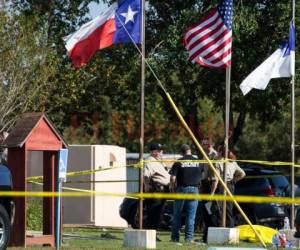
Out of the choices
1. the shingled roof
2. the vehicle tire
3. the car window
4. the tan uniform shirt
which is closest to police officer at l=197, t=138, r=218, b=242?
the tan uniform shirt

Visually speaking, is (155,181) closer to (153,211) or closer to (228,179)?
(153,211)

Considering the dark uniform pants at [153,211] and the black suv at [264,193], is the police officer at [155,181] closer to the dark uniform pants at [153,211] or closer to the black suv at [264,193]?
the dark uniform pants at [153,211]

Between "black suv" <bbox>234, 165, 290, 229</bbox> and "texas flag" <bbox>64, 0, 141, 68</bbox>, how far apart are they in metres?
6.23

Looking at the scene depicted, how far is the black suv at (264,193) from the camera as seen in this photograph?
21.7 meters

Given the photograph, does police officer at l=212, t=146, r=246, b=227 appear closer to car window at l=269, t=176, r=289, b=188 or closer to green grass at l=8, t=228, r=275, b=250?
green grass at l=8, t=228, r=275, b=250

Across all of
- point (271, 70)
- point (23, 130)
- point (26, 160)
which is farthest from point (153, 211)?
point (23, 130)

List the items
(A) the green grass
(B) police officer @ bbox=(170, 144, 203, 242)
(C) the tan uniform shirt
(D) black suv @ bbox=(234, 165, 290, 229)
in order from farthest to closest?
1. (D) black suv @ bbox=(234, 165, 290, 229)
2. (C) the tan uniform shirt
3. (B) police officer @ bbox=(170, 144, 203, 242)
4. (A) the green grass

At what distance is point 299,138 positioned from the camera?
1670 inches

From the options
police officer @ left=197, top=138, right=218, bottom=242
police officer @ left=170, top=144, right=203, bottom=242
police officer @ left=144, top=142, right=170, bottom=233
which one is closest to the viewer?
police officer @ left=170, top=144, right=203, bottom=242

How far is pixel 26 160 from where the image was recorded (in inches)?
614

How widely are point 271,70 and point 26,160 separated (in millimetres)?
4798

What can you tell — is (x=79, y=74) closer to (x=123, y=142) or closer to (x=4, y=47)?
(x=4, y=47)

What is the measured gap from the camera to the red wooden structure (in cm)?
1536

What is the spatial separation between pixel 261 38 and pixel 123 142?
106 ft
